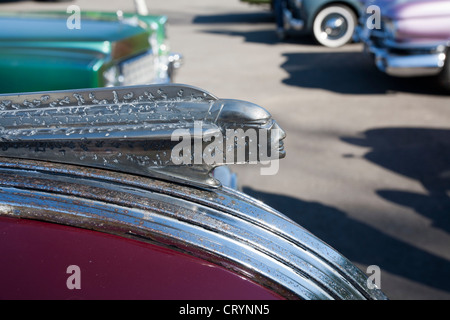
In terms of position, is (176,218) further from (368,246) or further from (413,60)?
(413,60)

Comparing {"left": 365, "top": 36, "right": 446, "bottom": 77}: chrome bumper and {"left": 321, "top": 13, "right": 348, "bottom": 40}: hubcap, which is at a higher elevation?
{"left": 321, "top": 13, "right": 348, "bottom": 40}: hubcap

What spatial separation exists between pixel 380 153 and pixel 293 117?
142 cm

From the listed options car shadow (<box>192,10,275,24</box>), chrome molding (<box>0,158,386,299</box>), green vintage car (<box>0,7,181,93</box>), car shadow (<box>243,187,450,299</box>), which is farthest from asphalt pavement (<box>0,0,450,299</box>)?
car shadow (<box>192,10,275,24</box>)

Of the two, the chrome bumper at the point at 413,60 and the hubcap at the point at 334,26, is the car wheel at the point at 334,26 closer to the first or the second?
the hubcap at the point at 334,26

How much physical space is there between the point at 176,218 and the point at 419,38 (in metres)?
6.42

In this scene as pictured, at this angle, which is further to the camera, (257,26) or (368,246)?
(257,26)

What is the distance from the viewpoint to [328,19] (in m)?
10.1

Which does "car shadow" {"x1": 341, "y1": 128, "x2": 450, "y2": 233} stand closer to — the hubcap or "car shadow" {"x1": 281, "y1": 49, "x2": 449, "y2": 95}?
"car shadow" {"x1": 281, "y1": 49, "x2": 449, "y2": 95}

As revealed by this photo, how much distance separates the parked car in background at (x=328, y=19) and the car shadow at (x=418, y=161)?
4.78m

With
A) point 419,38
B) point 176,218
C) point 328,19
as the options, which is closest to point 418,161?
point 419,38

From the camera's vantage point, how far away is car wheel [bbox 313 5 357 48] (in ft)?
32.6

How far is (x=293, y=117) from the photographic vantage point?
6.27 metres

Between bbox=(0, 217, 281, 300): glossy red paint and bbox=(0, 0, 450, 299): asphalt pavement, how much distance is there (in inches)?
94.2

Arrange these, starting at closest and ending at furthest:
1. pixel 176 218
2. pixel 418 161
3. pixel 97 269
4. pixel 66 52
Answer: pixel 97 269 → pixel 176 218 → pixel 66 52 → pixel 418 161
